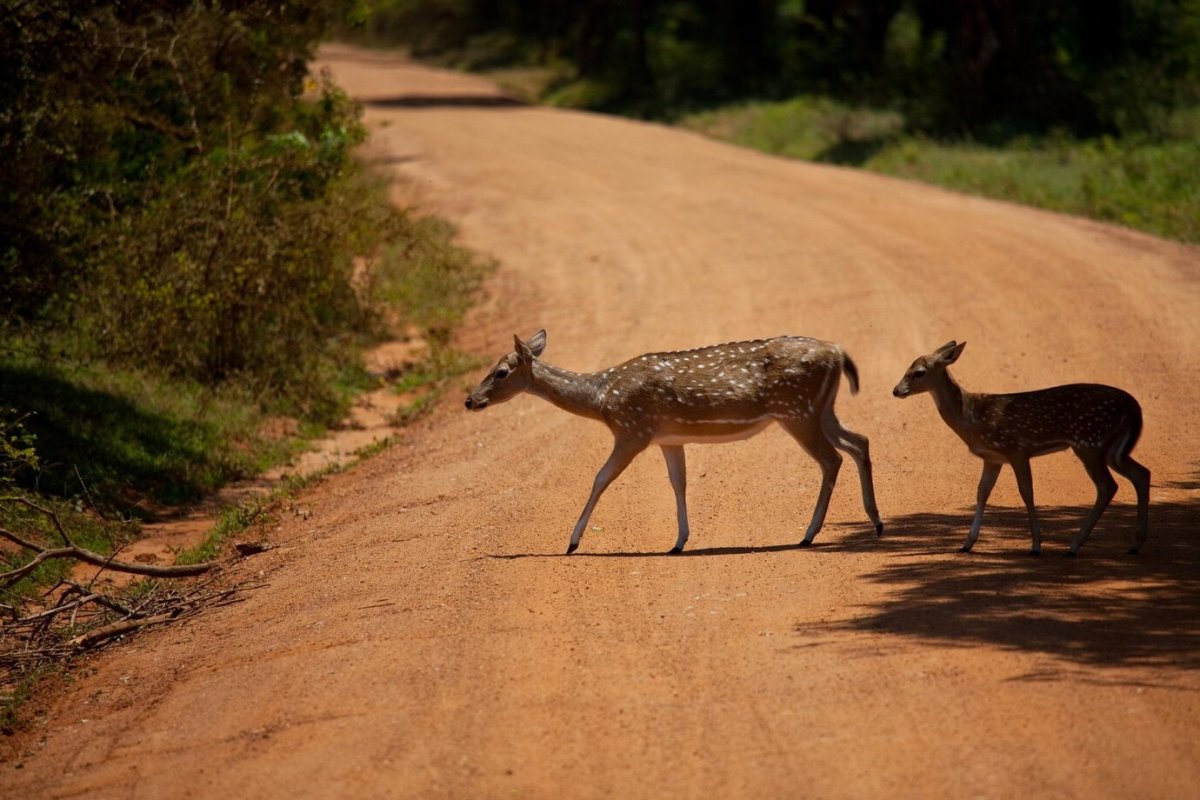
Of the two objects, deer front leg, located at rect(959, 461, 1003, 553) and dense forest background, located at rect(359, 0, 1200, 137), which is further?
dense forest background, located at rect(359, 0, 1200, 137)

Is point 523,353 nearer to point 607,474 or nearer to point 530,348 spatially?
point 530,348

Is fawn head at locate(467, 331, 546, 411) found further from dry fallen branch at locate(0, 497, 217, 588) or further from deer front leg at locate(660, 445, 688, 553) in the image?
dry fallen branch at locate(0, 497, 217, 588)

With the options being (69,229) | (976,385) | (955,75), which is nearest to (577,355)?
(976,385)

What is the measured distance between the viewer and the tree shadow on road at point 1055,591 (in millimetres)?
7852

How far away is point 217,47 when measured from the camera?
18109 mm

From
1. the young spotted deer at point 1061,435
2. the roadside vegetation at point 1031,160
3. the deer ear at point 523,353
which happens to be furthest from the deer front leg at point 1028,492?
the roadside vegetation at point 1031,160

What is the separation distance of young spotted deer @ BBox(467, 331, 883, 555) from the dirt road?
522 mm

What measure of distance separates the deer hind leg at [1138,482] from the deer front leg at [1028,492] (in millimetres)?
526

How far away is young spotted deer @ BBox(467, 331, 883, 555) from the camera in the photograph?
10.5 metres

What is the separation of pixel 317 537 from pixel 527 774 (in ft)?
18.9

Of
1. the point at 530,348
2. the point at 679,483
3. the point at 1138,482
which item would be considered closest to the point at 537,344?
the point at 530,348

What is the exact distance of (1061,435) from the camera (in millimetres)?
9742

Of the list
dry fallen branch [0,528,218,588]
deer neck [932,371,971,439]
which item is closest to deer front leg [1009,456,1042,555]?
deer neck [932,371,971,439]

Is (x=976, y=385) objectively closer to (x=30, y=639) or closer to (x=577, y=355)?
(x=577, y=355)
